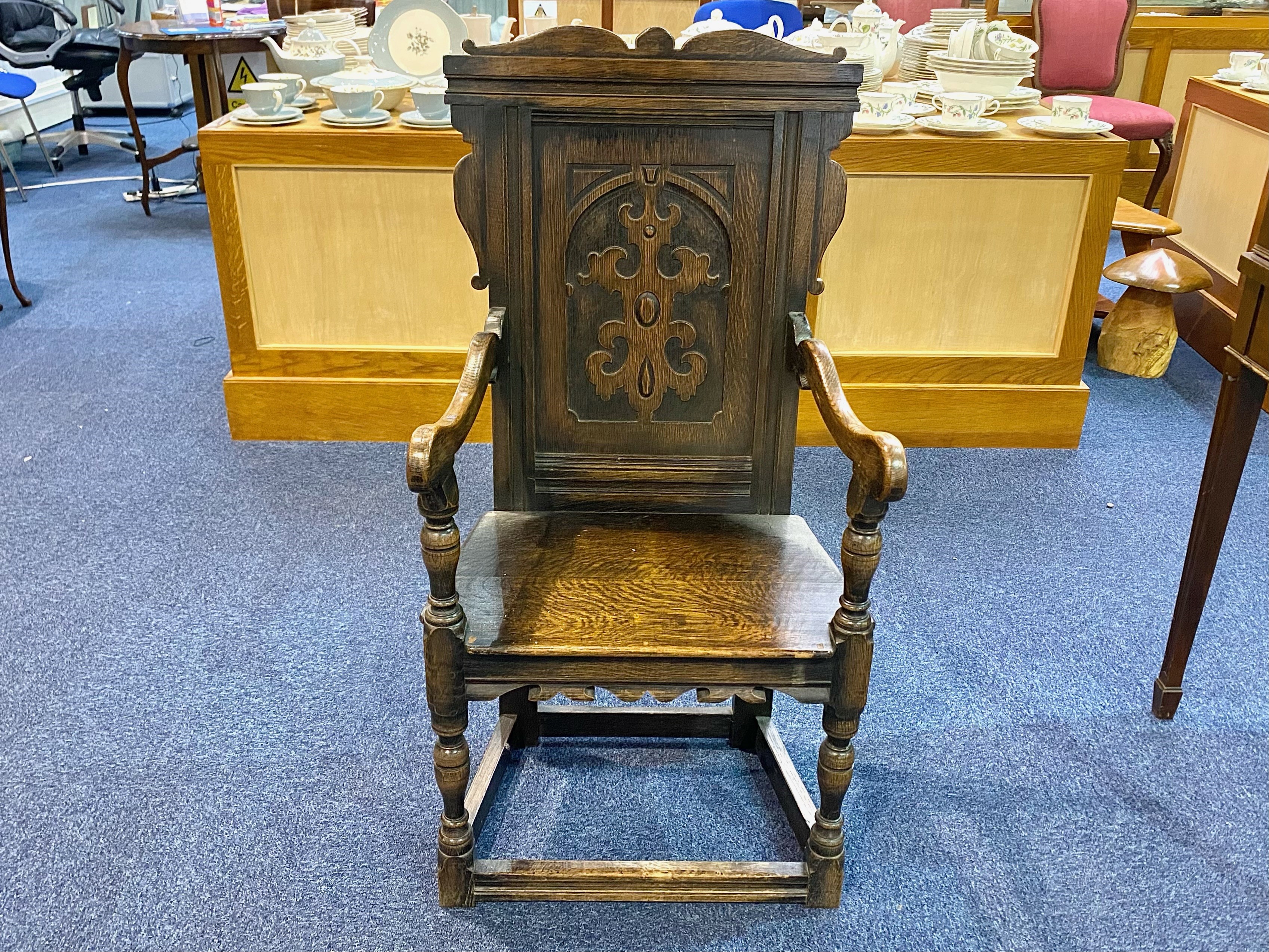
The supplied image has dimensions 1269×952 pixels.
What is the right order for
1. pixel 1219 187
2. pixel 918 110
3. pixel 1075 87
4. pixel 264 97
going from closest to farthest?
pixel 264 97
pixel 918 110
pixel 1219 187
pixel 1075 87

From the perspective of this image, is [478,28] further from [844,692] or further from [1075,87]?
[1075,87]

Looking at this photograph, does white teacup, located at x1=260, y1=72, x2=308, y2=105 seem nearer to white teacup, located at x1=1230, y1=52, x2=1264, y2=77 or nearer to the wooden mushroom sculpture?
the wooden mushroom sculpture

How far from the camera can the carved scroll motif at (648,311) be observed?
58.3 inches

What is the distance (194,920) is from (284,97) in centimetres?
203

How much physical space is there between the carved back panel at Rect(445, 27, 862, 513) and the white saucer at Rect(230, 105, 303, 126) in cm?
139

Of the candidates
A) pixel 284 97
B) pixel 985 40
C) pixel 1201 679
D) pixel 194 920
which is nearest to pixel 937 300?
pixel 985 40

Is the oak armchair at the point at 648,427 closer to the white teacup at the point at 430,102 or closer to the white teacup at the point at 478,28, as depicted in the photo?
the white teacup at the point at 430,102

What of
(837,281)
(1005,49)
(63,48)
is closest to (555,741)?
A: (837,281)

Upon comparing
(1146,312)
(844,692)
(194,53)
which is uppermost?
(194,53)

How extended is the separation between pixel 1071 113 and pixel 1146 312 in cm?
93

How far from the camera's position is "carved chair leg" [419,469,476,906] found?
1260mm

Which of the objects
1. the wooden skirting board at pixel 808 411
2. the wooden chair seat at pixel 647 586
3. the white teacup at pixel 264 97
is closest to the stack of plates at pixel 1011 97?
the wooden skirting board at pixel 808 411

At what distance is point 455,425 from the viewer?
126 centimetres

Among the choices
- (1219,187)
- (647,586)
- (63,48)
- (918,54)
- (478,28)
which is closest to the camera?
(647,586)
